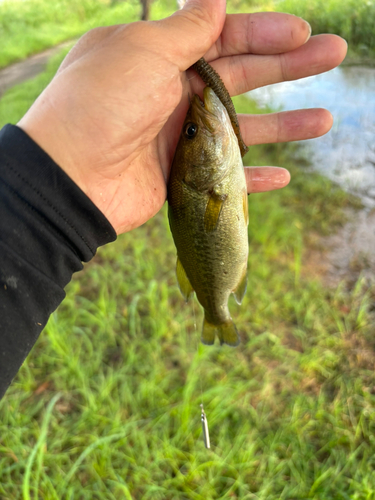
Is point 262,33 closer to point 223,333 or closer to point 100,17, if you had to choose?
point 223,333

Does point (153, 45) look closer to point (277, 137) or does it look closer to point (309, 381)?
point (277, 137)

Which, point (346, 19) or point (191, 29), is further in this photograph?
point (346, 19)

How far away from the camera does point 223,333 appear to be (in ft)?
6.86

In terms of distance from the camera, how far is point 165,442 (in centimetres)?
225

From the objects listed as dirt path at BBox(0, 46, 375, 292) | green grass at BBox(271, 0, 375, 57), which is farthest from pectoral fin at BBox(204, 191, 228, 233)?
green grass at BBox(271, 0, 375, 57)

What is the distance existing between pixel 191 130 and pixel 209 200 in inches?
13.4

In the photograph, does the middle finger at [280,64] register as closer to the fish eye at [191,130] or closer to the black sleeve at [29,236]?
the fish eye at [191,130]

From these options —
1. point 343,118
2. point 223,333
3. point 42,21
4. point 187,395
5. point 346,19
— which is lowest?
point 343,118

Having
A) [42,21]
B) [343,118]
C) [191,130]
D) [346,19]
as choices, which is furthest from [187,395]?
[42,21]

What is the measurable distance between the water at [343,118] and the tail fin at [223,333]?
3674 mm

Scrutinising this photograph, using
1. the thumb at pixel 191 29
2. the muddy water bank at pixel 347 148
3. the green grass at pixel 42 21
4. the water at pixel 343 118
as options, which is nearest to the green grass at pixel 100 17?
the green grass at pixel 42 21

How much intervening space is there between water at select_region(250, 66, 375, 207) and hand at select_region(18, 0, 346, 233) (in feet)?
11.8

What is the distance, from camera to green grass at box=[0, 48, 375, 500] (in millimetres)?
2166

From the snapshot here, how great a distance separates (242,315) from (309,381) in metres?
0.78
